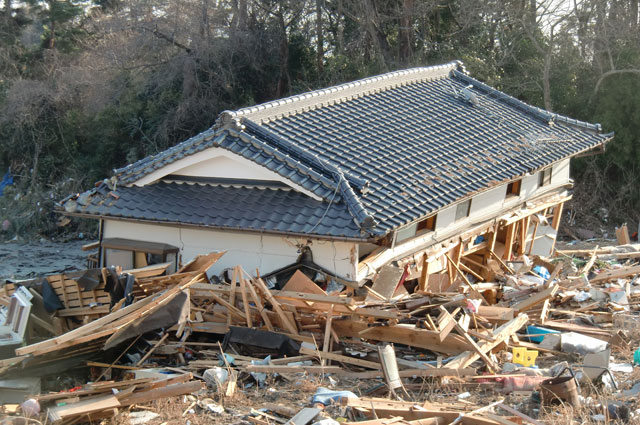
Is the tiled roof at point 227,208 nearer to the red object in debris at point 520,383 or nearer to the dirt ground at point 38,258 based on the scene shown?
the red object in debris at point 520,383

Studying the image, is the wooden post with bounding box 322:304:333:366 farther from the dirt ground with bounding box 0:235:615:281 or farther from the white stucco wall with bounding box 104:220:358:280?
the dirt ground with bounding box 0:235:615:281

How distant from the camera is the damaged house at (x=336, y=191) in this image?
1175cm

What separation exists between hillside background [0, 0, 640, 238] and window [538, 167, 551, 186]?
7.29 m

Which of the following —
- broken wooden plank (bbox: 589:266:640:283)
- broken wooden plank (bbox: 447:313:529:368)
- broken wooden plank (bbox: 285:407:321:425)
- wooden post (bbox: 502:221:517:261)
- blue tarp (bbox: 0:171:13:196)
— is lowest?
broken wooden plank (bbox: 285:407:321:425)

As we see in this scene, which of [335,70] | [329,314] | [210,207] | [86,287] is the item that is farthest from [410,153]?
[335,70]

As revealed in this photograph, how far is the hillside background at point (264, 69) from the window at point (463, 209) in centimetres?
1168

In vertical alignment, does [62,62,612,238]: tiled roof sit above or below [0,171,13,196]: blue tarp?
above

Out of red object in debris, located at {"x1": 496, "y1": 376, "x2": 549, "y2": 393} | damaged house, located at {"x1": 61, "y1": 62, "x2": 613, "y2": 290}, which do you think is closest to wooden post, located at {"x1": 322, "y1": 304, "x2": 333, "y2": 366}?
damaged house, located at {"x1": 61, "y1": 62, "x2": 613, "y2": 290}

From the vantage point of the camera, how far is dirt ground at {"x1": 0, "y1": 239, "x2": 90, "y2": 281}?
23.5 m

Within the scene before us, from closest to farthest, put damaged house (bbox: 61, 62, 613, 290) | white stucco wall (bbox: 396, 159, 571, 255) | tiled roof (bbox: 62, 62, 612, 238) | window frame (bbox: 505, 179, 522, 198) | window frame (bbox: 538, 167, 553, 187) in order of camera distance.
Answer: damaged house (bbox: 61, 62, 613, 290) < tiled roof (bbox: 62, 62, 612, 238) < white stucco wall (bbox: 396, 159, 571, 255) < window frame (bbox: 505, 179, 522, 198) < window frame (bbox: 538, 167, 553, 187)

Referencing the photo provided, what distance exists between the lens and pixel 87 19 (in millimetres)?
36562

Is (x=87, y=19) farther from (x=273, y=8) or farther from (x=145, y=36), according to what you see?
(x=273, y=8)

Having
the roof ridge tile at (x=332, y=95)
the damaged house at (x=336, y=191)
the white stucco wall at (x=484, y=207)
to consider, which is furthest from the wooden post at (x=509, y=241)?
the roof ridge tile at (x=332, y=95)

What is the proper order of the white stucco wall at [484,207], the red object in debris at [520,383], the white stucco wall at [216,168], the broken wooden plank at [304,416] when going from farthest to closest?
the white stucco wall at [484,207] < the white stucco wall at [216,168] < the red object in debris at [520,383] < the broken wooden plank at [304,416]
